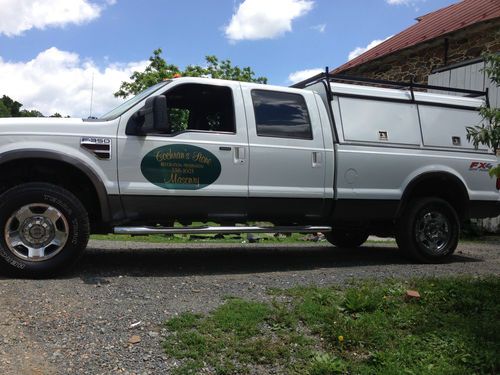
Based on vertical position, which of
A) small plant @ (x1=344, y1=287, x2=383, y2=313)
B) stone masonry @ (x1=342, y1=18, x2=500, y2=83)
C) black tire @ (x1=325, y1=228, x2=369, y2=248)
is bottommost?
small plant @ (x1=344, y1=287, x2=383, y2=313)

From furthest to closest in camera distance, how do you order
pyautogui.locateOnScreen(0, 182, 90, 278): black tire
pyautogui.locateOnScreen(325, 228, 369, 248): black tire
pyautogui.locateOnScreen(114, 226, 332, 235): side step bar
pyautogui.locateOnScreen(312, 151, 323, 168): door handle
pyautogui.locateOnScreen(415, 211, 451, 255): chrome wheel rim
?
pyautogui.locateOnScreen(325, 228, 369, 248): black tire, pyautogui.locateOnScreen(415, 211, 451, 255): chrome wheel rim, pyautogui.locateOnScreen(312, 151, 323, 168): door handle, pyautogui.locateOnScreen(114, 226, 332, 235): side step bar, pyautogui.locateOnScreen(0, 182, 90, 278): black tire

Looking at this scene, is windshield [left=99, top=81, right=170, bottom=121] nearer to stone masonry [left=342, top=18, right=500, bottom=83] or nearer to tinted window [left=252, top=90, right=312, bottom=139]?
tinted window [left=252, top=90, right=312, bottom=139]

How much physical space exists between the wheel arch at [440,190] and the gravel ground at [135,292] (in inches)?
30.3

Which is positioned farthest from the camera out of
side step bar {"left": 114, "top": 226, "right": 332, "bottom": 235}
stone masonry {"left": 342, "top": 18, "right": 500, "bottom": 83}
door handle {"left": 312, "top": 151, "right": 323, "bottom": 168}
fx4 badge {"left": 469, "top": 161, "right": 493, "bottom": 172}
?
stone masonry {"left": 342, "top": 18, "right": 500, "bottom": 83}

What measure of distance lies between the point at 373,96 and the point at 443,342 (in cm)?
369

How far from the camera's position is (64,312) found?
406 cm

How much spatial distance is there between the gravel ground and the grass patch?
28 cm

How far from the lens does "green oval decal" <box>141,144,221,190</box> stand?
5.44 meters

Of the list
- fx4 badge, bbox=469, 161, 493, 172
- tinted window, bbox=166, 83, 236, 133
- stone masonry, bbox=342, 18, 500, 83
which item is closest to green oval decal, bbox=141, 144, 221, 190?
tinted window, bbox=166, 83, 236, 133

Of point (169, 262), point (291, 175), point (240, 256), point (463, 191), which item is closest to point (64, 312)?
point (169, 262)

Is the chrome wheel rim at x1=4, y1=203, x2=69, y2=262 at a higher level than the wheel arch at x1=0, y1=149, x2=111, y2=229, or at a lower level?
lower

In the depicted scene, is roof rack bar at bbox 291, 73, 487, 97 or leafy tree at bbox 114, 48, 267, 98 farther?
leafy tree at bbox 114, 48, 267, 98

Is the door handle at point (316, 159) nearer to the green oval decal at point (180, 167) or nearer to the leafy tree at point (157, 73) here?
the green oval decal at point (180, 167)

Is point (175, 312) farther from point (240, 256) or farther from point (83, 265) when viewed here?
point (240, 256)
